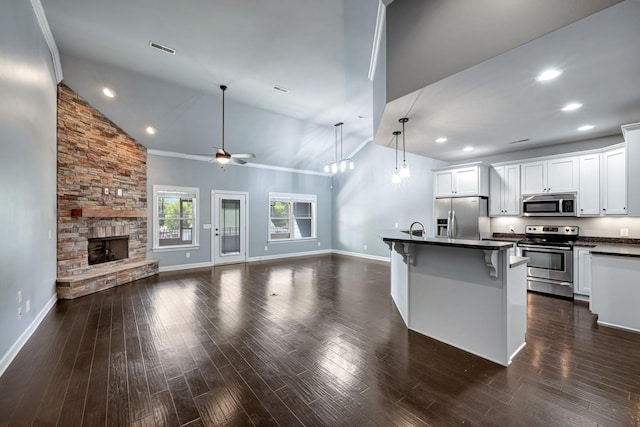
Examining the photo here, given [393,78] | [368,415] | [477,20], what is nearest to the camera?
[368,415]

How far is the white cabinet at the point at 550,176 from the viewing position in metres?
4.46

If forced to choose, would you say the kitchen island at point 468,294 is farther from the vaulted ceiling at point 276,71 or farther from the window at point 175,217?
the window at point 175,217

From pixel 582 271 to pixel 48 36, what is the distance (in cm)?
854

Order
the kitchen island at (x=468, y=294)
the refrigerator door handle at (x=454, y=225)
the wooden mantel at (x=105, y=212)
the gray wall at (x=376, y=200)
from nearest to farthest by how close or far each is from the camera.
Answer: the kitchen island at (x=468, y=294) → the wooden mantel at (x=105, y=212) → the refrigerator door handle at (x=454, y=225) → the gray wall at (x=376, y=200)

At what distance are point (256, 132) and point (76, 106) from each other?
3.41 metres

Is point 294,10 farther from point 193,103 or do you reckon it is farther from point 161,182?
point 161,182

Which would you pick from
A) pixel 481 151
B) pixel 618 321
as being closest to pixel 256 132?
pixel 481 151

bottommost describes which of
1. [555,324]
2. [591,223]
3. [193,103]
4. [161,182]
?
[555,324]

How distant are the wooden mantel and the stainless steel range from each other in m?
7.73

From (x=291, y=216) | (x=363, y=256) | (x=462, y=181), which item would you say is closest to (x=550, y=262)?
(x=462, y=181)

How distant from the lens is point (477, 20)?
2166 mm

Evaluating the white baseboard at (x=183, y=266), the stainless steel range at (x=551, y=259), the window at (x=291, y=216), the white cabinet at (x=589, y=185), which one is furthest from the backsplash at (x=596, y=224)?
the white baseboard at (x=183, y=266)

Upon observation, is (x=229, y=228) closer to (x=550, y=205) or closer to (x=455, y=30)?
(x=455, y=30)

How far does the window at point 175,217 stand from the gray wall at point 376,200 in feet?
15.5
